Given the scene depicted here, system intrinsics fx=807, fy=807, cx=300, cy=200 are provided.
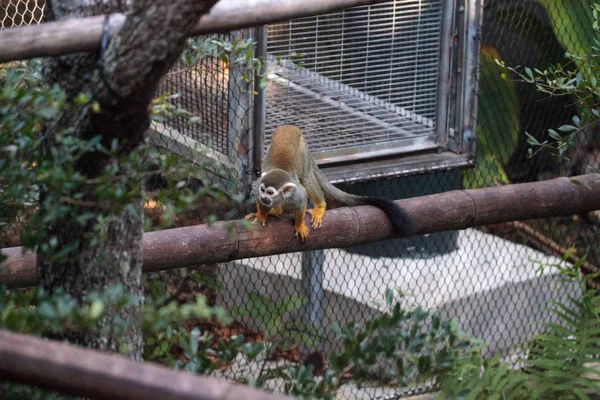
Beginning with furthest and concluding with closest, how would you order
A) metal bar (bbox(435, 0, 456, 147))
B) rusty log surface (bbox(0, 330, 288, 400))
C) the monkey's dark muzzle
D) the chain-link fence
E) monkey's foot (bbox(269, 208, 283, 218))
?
1. metal bar (bbox(435, 0, 456, 147))
2. the chain-link fence
3. monkey's foot (bbox(269, 208, 283, 218))
4. the monkey's dark muzzle
5. rusty log surface (bbox(0, 330, 288, 400))

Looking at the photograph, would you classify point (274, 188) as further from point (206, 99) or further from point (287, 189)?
point (206, 99)

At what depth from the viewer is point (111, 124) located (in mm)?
1605

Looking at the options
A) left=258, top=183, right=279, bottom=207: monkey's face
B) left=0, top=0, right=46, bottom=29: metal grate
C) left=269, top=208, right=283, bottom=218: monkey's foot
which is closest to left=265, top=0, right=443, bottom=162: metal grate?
left=269, top=208, right=283, bottom=218: monkey's foot

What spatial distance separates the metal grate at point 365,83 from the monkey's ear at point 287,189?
80 cm

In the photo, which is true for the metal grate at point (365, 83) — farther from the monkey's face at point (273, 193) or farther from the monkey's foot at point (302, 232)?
the monkey's foot at point (302, 232)

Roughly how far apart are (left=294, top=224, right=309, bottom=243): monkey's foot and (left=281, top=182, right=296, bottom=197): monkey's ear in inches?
15.2

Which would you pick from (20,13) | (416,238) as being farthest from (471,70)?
(20,13)

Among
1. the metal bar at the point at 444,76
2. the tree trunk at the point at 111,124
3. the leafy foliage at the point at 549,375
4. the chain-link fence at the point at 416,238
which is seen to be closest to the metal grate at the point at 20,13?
the chain-link fence at the point at 416,238

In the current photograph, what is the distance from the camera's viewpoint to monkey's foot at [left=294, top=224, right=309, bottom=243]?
9.90 ft

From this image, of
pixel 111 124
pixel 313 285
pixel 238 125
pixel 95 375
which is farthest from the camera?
pixel 313 285

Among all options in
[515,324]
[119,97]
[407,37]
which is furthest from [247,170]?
[119,97]

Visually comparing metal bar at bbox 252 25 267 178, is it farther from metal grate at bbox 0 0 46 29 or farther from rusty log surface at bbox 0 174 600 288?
metal grate at bbox 0 0 46 29

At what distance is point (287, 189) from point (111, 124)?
1865 millimetres

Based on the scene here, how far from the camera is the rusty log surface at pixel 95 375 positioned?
1.08 meters
